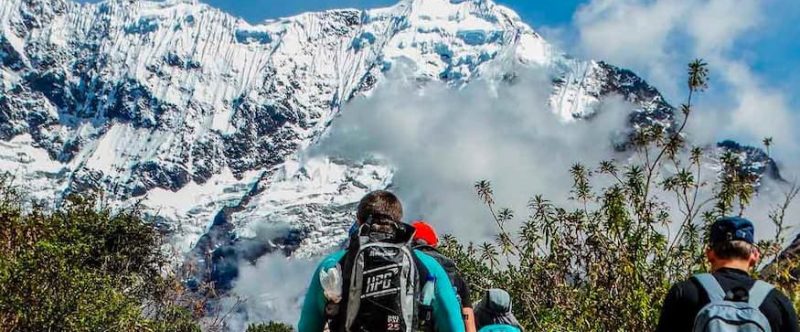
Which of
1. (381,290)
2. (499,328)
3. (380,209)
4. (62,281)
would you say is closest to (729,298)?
(381,290)

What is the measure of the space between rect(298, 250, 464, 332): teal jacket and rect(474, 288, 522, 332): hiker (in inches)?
91.8

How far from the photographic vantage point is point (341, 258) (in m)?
4.50

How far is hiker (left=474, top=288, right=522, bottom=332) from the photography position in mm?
6785

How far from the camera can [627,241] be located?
28.0ft

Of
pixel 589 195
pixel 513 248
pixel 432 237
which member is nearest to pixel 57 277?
pixel 513 248

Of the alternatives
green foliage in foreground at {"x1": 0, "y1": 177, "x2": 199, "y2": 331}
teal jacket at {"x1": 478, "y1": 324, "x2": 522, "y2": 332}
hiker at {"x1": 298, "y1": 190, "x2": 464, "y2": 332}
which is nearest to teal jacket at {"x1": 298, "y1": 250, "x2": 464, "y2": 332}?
hiker at {"x1": 298, "y1": 190, "x2": 464, "y2": 332}

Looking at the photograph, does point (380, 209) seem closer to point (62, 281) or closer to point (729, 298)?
point (729, 298)

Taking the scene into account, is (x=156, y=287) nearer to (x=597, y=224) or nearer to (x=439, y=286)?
(x=597, y=224)

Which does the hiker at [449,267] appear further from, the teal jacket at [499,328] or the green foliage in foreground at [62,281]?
the green foliage in foreground at [62,281]

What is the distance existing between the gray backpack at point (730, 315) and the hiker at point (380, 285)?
1111 mm

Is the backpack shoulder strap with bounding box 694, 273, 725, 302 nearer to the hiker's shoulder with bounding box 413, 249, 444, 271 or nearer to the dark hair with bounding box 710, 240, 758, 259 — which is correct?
the dark hair with bounding box 710, 240, 758, 259

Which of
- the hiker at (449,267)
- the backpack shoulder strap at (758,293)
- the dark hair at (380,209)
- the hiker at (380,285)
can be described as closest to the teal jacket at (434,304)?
the hiker at (380,285)

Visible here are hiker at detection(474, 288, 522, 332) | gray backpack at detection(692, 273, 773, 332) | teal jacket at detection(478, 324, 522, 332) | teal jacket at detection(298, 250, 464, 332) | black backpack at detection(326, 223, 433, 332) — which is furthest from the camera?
hiker at detection(474, 288, 522, 332)

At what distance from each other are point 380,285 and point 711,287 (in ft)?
4.44
